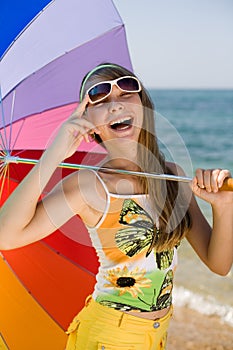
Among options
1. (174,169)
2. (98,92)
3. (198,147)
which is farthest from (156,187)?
(198,147)

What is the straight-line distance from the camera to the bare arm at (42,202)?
79.6 inches

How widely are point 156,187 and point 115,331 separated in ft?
1.65

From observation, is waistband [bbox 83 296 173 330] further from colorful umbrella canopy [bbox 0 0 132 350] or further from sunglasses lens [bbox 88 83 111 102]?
sunglasses lens [bbox 88 83 111 102]

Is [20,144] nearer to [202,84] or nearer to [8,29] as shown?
[8,29]

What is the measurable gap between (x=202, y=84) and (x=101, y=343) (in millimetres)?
32061

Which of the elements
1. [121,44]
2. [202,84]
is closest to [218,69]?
[202,84]

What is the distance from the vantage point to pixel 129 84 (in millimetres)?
2262

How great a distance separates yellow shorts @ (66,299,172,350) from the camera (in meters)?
2.14

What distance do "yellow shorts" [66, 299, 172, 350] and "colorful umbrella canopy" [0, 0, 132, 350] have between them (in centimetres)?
49

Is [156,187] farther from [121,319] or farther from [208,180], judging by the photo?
[121,319]

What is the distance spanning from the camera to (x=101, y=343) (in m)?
2.14

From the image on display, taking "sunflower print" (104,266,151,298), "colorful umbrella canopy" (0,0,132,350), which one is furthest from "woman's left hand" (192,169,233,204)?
"colorful umbrella canopy" (0,0,132,350)

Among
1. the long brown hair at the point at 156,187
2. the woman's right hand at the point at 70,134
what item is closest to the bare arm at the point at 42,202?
the woman's right hand at the point at 70,134

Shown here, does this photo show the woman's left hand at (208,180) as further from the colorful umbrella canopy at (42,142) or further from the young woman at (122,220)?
the colorful umbrella canopy at (42,142)
